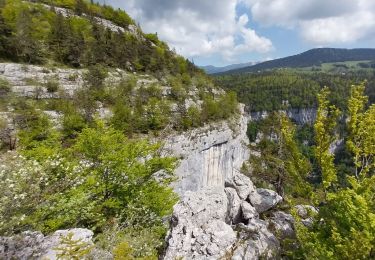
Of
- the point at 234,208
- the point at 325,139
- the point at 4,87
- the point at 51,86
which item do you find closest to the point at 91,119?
the point at 51,86

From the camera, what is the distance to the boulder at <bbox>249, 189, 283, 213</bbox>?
15.1 m

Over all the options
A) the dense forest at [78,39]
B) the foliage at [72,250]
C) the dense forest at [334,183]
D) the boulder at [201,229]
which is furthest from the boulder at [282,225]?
the dense forest at [78,39]

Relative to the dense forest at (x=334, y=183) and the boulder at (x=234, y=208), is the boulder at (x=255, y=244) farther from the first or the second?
the boulder at (x=234, y=208)

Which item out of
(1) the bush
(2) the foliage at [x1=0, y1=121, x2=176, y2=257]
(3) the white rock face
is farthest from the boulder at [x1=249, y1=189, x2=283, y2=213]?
(1) the bush

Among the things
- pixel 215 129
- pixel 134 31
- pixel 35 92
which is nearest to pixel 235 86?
pixel 134 31

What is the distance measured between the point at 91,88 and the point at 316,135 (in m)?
31.9

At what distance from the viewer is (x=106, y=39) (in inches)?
2018

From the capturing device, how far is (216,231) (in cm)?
1062

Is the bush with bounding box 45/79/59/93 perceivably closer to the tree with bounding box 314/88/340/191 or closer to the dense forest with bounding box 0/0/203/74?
the dense forest with bounding box 0/0/203/74

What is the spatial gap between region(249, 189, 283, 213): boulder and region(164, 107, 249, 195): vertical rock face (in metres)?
15.2

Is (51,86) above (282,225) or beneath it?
above

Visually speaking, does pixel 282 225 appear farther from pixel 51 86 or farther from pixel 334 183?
pixel 51 86

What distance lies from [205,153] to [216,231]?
28.9m

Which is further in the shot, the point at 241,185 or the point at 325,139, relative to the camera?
the point at 241,185
